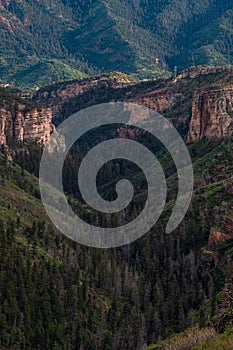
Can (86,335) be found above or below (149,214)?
below

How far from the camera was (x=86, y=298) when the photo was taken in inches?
5655

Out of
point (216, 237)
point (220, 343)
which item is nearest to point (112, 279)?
point (216, 237)

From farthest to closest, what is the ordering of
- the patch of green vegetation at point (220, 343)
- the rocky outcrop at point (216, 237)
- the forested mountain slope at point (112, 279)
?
1. the rocky outcrop at point (216, 237)
2. the forested mountain slope at point (112, 279)
3. the patch of green vegetation at point (220, 343)

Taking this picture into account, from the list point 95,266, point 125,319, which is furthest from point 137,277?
point 125,319

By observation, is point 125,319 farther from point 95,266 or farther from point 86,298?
point 95,266

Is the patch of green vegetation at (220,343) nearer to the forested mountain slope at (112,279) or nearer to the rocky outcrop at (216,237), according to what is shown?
the forested mountain slope at (112,279)

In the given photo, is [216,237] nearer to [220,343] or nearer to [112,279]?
[112,279]

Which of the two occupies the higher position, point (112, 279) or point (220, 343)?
point (220, 343)

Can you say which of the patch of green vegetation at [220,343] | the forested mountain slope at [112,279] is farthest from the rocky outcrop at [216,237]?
the patch of green vegetation at [220,343]

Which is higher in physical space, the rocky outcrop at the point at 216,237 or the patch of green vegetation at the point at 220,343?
the rocky outcrop at the point at 216,237

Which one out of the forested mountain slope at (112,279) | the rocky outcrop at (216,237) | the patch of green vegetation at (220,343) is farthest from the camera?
the rocky outcrop at (216,237)

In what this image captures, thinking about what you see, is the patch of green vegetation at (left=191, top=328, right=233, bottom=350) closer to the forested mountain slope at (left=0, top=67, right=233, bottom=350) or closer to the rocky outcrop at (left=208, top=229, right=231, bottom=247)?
the forested mountain slope at (left=0, top=67, right=233, bottom=350)

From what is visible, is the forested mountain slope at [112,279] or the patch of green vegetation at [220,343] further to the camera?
the forested mountain slope at [112,279]

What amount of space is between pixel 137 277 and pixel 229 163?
55139 mm
